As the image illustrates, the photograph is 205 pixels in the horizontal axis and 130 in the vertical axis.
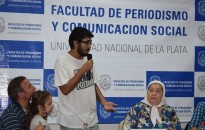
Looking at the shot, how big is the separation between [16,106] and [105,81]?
1468 millimetres

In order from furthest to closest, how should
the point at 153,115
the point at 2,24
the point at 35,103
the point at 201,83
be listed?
the point at 201,83, the point at 2,24, the point at 153,115, the point at 35,103

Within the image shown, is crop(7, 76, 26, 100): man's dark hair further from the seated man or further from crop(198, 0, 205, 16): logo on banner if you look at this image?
crop(198, 0, 205, 16): logo on banner

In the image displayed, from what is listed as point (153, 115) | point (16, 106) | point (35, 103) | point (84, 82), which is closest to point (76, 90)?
point (84, 82)

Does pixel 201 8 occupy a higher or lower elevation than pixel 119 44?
higher

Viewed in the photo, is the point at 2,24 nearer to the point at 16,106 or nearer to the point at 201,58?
the point at 16,106

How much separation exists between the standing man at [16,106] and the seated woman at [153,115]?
2.87ft

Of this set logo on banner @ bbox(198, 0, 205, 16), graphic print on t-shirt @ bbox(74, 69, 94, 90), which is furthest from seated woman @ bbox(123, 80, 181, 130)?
logo on banner @ bbox(198, 0, 205, 16)

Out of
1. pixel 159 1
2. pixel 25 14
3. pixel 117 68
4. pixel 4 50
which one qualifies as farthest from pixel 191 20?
pixel 4 50

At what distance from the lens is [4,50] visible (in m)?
3.81

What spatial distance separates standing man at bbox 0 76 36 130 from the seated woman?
0.88 metres

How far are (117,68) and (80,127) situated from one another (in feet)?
4.33

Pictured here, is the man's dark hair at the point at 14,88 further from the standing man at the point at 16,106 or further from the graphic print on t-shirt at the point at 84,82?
the graphic print on t-shirt at the point at 84,82

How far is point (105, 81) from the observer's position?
4.03 m

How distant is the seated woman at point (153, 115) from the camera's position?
297cm
